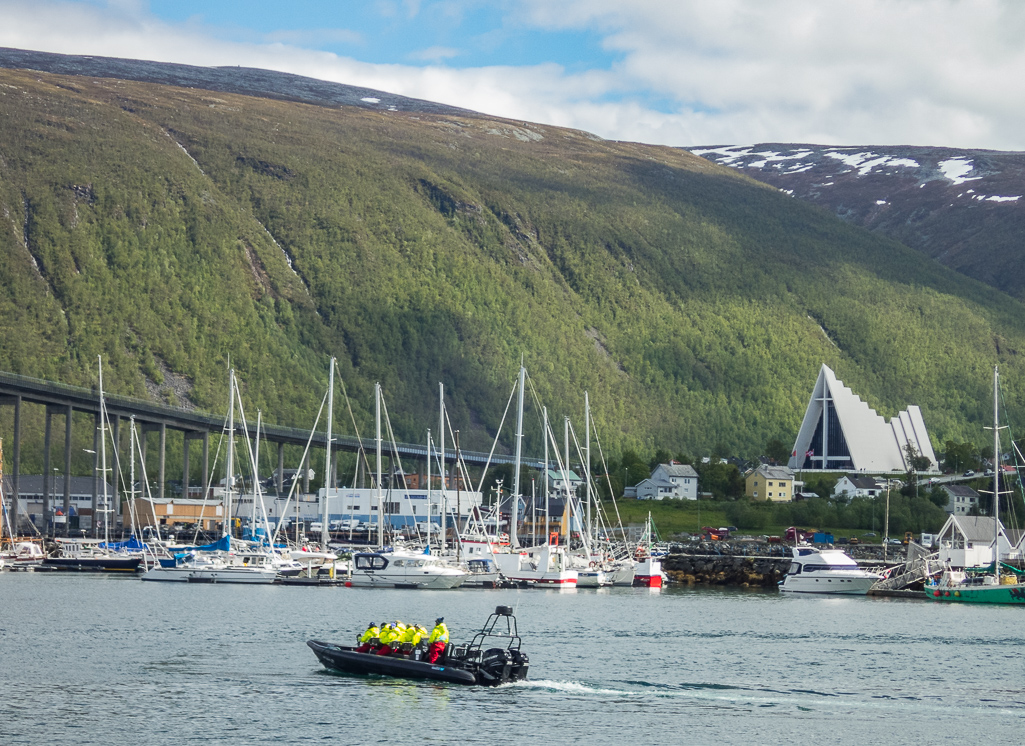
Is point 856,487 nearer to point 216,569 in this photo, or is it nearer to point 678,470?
point 678,470

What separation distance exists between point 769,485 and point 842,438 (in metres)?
33.7

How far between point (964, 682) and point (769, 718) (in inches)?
480

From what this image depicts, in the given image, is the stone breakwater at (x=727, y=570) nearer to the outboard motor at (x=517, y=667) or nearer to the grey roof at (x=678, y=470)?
the grey roof at (x=678, y=470)

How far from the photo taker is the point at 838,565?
10025 centimetres

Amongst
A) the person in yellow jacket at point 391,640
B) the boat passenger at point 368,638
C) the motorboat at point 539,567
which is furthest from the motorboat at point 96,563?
the person in yellow jacket at point 391,640

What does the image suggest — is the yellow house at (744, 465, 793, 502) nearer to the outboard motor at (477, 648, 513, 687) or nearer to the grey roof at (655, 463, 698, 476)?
the grey roof at (655, 463, 698, 476)

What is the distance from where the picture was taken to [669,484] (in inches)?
6152

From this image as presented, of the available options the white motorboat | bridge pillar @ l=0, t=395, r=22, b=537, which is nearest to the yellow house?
the white motorboat

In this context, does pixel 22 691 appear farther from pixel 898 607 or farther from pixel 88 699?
pixel 898 607

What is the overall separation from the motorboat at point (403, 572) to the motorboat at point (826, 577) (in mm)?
22947

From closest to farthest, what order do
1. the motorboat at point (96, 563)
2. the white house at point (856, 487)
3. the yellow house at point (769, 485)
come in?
the motorboat at point (96, 563)
the yellow house at point (769, 485)
the white house at point (856, 487)

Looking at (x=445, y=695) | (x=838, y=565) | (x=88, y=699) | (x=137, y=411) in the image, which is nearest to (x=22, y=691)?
(x=88, y=699)

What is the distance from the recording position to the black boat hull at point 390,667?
46.3 metres

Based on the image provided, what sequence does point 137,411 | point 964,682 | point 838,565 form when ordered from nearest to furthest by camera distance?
1. point 964,682
2. point 838,565
3. point 137,411
